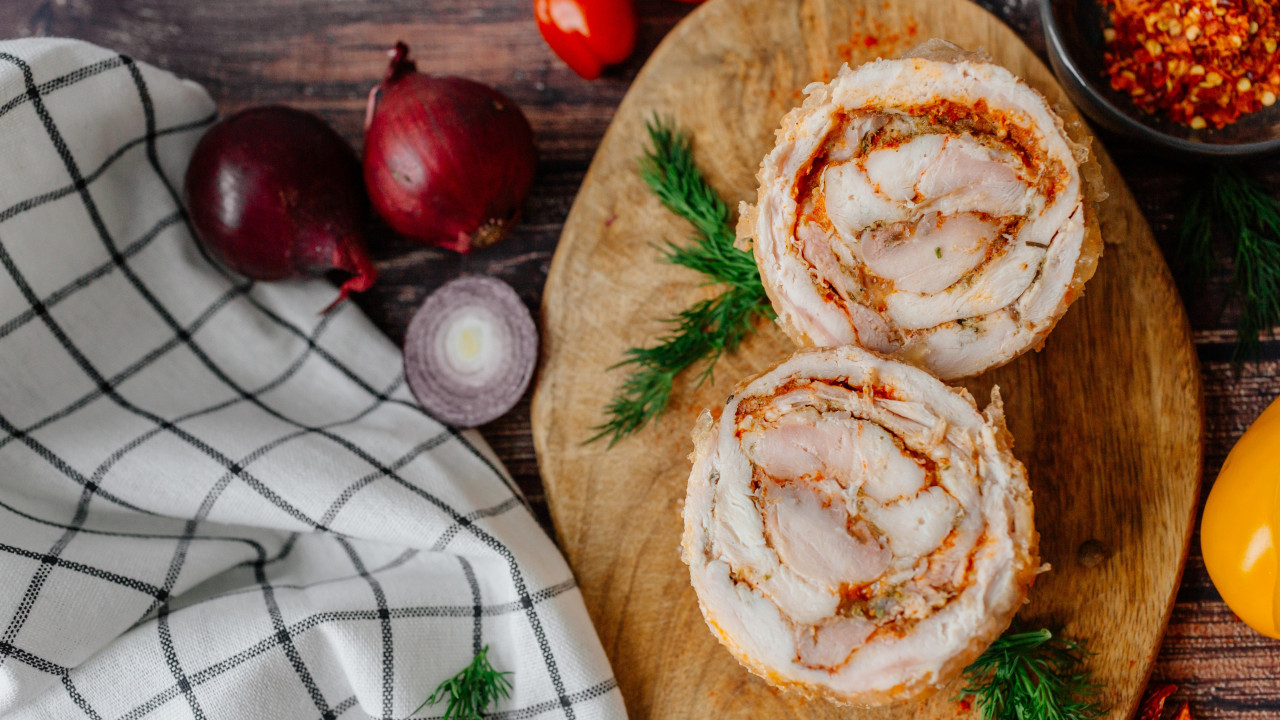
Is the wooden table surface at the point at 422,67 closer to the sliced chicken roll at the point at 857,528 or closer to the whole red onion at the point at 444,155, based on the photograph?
the whole red onion at the point at 444,155

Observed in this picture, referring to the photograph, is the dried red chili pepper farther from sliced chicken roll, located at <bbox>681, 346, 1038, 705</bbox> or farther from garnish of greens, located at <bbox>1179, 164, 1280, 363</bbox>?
garnish of greens, located at <bbox>1179, 164, 1280, 363</bbox>

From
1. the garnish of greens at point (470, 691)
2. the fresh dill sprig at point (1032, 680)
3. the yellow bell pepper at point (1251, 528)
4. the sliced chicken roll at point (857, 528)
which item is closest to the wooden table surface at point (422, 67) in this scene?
the garnish of greens at point (470, 691)

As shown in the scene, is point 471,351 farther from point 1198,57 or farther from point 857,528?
point 1198,57

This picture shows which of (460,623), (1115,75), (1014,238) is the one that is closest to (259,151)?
(460,623)

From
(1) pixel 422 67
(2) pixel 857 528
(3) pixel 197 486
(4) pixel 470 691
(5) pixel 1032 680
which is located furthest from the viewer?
(1) pixel 422 67

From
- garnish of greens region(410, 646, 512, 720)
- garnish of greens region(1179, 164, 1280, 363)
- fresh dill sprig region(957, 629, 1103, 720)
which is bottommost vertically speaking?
garnish of greens region(410, 646, 512, 720)

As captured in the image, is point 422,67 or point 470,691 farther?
point 422,67

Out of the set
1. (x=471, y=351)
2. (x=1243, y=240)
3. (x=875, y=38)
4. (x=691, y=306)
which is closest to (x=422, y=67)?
(x=471, y=351)

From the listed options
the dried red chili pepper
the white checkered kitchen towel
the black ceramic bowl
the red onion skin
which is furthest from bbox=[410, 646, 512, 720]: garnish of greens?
the black ceramic bowl
